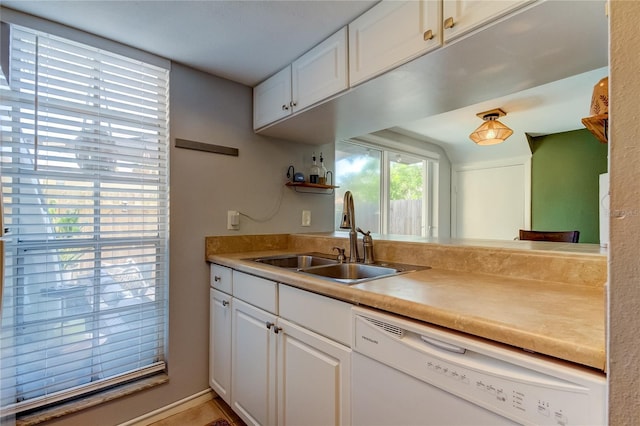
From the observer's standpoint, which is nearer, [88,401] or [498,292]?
[498,292]

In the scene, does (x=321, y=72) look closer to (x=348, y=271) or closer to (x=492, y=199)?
(x=348, y=271)

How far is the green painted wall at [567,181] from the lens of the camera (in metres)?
3.57

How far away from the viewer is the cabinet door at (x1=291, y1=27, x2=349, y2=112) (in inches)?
57.9

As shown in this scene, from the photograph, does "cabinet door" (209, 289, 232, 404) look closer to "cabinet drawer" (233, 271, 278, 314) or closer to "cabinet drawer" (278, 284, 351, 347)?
"cabinet drawer" (233, 271, 278, 314)

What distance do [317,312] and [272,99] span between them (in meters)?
1.39

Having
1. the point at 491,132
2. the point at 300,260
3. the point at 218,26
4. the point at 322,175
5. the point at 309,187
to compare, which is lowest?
the point at 300,260

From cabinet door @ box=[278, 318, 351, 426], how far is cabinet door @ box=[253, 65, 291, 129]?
1234 millimetres

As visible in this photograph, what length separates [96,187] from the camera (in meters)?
1.59

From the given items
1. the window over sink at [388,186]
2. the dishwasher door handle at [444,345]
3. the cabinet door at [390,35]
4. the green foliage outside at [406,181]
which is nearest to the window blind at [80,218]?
the cabinet door at [390,35]

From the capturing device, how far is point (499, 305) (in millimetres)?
843

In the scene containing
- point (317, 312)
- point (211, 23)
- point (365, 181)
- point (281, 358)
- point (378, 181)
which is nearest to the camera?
point (317, 312)

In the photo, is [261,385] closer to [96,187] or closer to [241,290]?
[241,290]

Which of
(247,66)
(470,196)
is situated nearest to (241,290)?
(247,66)

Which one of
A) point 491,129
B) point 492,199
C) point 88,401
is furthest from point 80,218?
point 492,199
